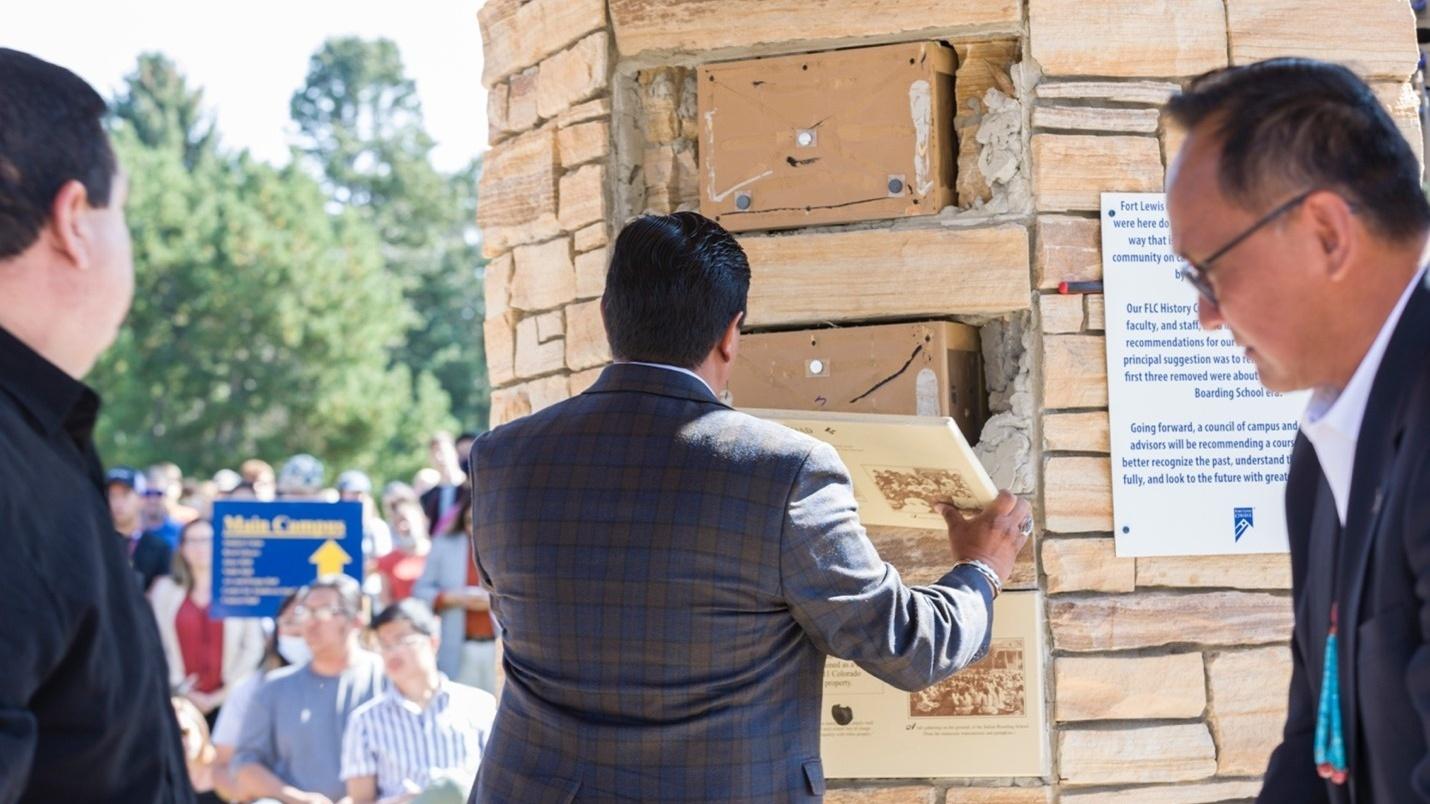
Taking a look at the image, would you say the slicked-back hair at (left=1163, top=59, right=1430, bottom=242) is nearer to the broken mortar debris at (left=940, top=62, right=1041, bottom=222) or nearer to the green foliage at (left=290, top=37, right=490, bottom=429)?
the broken mortar debris at (left=940, top=62, right=1041, bottom=222)

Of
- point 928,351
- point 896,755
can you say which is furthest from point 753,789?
point 928,351

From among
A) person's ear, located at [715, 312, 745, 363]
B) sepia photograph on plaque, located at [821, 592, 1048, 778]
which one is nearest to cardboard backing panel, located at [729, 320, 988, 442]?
sepia photograph on plaque, located at [821, 592, 1048, 778]

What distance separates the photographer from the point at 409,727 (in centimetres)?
605

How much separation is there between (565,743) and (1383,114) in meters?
1.63

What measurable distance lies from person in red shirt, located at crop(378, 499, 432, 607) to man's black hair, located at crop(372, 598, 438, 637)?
2.26 meters

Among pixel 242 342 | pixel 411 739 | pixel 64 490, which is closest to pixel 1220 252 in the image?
pixel 64 490

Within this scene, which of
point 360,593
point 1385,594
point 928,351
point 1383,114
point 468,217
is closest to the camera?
point 1385,594

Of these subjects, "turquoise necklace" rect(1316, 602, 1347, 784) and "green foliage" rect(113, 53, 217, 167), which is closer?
"turquoise necklace" rect(1316, 602, 1347, 784)

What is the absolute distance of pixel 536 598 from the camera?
2812 millimetres

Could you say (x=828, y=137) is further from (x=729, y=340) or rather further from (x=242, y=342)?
(x=242, y=342)

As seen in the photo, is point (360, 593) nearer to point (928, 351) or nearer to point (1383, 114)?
point (928, 351)

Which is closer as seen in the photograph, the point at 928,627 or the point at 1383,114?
the point at 1383,114

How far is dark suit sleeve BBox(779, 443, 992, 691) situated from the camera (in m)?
2.68

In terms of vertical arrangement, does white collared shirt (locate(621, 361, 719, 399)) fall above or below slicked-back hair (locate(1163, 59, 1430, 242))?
below
